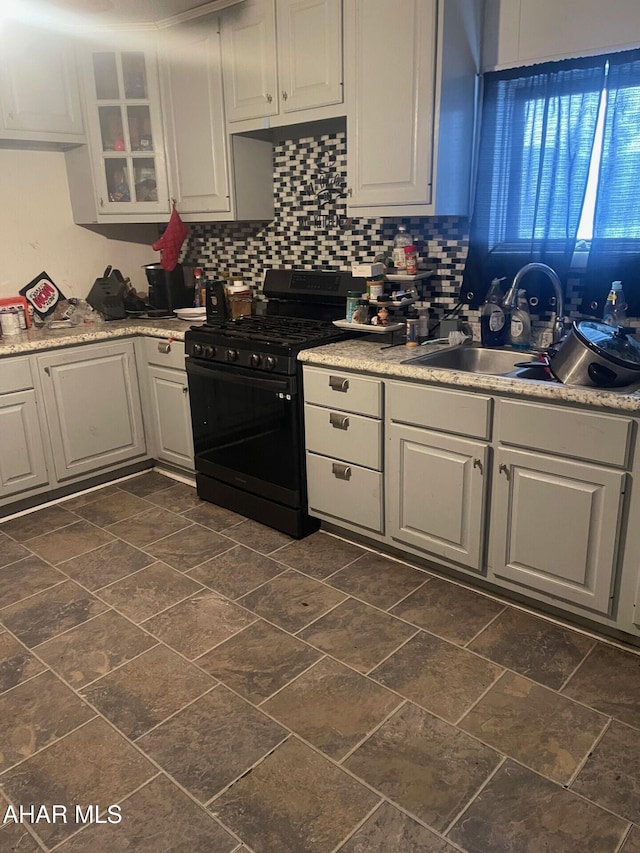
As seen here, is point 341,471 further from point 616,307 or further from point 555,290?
point 616,307

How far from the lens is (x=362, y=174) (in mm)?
2797

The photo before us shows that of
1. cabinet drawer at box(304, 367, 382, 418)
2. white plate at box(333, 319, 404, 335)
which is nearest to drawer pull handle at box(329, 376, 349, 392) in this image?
cabinet drawer at box(304, 367, 382, 418)

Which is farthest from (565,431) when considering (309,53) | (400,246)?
(309,53)

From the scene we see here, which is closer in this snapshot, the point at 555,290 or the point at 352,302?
the point at 555,290

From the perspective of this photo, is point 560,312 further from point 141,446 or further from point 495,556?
point 141,446

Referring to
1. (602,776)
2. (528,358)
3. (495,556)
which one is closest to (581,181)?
(528,358)

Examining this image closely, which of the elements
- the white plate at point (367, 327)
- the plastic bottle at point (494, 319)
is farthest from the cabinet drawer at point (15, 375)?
the plastic bottle at point (494, 319)

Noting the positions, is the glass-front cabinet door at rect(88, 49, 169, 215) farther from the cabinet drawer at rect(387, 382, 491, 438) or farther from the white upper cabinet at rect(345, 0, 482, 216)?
the cabinet drawer at rect(387, 382, 491, 438)

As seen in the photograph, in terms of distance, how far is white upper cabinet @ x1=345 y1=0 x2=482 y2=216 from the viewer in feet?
8.20

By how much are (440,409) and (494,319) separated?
58 centimetres

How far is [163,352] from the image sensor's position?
3535 millimetres

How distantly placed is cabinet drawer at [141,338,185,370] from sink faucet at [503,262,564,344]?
1.70 meters

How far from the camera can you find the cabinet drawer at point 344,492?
2.75m

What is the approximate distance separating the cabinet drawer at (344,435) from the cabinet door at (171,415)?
3.04ft
